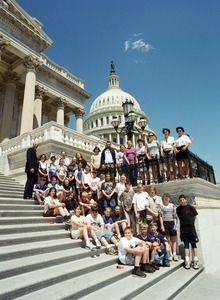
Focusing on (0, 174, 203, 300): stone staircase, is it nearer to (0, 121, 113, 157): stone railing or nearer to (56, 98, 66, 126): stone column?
(0, 121, 113, 157): stone railing

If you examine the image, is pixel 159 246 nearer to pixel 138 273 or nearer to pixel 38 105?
pixel 138 273

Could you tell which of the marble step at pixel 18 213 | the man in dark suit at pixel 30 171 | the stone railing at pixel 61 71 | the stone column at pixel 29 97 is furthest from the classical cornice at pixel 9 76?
the marble step at pixel 18 213

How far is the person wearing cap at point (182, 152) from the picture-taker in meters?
7.40

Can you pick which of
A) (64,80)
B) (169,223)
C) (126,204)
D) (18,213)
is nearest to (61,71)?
(64,80)

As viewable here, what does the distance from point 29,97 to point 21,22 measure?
6627 mm

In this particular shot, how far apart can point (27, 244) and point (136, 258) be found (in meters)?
2.38

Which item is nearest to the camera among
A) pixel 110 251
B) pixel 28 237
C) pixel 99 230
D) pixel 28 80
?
pixel 28 237

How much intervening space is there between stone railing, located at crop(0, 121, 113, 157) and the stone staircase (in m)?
6.19

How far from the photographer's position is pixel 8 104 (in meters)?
18.4

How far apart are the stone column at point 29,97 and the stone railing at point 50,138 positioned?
2151 mm

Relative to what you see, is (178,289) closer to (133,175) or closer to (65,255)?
(65,255)

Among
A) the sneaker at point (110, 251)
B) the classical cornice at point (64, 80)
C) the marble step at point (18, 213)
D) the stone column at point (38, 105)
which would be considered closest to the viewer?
the sneaker at point (110, 251)

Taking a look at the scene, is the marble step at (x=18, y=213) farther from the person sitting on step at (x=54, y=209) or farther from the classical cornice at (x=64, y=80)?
the classical cornice at (x=64, y=80)

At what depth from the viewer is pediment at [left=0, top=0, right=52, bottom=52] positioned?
16656mm
